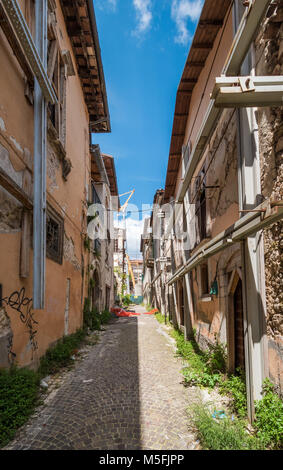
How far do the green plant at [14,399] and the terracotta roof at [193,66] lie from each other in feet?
24.4

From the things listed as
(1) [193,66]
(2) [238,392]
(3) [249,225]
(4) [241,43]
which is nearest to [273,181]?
(3) [249,225]

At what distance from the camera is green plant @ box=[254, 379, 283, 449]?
9.43ft

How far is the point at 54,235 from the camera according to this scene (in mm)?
6672

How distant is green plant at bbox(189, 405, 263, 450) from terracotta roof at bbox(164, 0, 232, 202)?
7162mm

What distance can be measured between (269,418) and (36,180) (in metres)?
4.79

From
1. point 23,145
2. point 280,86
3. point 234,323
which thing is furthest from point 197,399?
point 23,145

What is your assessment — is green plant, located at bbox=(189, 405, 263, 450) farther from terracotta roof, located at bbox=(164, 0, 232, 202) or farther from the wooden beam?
terracotta roof, located at bbox=(164, 0, 232, 202)

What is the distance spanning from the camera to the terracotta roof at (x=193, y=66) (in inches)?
227

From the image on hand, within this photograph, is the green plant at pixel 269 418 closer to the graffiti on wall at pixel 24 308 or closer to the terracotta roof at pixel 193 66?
the graffiti on wall at pixel 24 308

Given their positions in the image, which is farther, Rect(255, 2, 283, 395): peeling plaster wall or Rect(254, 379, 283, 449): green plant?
Rect(255, 2, 283, 395): peeling plaster wall

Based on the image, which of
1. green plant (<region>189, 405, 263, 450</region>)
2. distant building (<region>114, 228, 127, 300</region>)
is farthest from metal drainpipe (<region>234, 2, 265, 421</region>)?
distant building (<region>114, 228, 127, 300</region>)

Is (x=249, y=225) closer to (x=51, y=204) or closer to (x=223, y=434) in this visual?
(x=223, y=434)

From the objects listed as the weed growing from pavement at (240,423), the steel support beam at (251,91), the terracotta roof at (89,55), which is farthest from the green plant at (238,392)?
the terracotta roof at (89,55)
